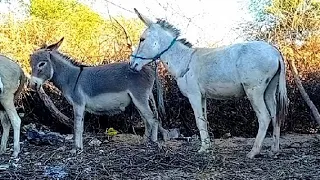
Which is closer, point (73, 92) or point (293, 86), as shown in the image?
point (73, 92)

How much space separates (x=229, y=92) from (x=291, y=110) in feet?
11.3

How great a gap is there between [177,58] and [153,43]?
390 millimetres

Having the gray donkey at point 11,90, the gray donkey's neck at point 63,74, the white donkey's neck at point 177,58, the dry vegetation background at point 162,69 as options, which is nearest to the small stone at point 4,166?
the gray donkey at point 11,90

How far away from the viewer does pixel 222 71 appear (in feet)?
21.9

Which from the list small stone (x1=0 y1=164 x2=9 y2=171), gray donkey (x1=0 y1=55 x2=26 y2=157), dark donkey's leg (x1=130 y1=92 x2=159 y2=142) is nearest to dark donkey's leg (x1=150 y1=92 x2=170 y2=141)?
dark donkey's leg (x1=130 y1=92 x2=159 y2=142)

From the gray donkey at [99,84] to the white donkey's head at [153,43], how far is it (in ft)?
1.68

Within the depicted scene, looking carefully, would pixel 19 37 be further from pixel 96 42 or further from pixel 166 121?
pixel 166 121

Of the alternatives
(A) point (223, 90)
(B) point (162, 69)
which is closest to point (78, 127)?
(A) point (223, 90)

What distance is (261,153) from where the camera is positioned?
6.86m

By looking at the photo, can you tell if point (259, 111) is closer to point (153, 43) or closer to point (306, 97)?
point (153, 43)

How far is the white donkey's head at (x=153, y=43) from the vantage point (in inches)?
288

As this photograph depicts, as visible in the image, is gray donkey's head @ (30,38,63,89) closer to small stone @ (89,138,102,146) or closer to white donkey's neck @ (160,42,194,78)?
small stone @ (89,138,102,146)

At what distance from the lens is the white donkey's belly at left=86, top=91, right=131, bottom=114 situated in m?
7.92

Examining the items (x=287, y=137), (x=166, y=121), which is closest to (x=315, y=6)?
(x=287, y=137)
